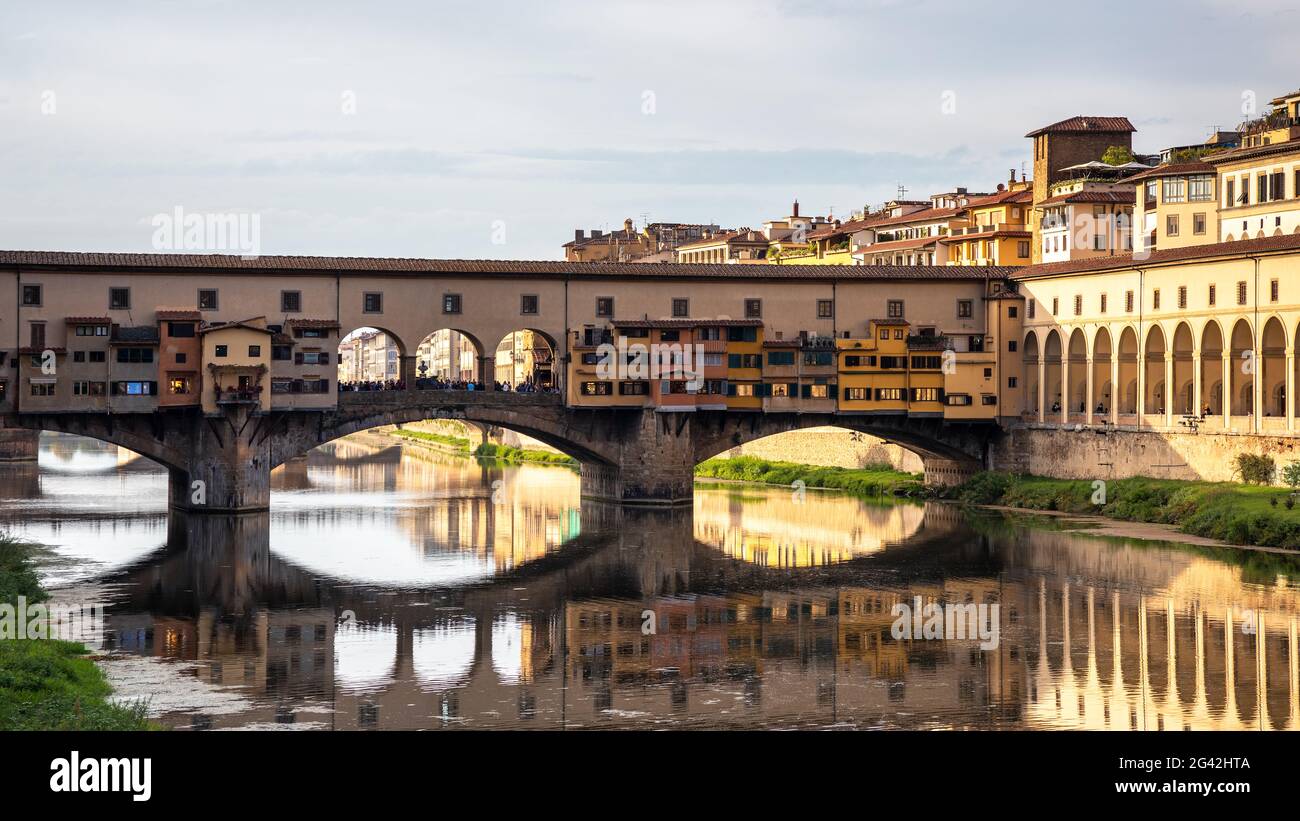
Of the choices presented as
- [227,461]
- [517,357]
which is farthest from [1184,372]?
[517,357]

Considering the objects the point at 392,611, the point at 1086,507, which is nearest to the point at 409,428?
the point at 1086,507

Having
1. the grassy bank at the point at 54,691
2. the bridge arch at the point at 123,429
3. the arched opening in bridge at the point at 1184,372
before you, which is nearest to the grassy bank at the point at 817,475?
the arched opening in bridge at the point at 1184,372

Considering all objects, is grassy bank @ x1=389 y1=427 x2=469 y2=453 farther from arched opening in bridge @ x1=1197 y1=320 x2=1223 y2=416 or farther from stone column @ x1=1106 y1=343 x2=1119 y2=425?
arched opening in bridge @ x1=1197 y1=320 x2=1223 y2=416

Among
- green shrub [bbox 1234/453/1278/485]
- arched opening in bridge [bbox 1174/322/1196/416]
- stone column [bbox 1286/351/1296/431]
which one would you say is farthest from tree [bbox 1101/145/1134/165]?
green shrub [bbox 1234/453/1278/485]

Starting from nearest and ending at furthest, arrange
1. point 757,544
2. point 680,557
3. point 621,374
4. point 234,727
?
1. point 234,727
2. point 680,557
3. point 757,544
4. point 621,374

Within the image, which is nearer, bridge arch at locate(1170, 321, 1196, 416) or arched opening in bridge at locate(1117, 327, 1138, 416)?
bridge arch at locate(1170, 321, 1196, 416)

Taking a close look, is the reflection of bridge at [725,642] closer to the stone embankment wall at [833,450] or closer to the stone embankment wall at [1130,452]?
the stone embankment wall at [1130,452]

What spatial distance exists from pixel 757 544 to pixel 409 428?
83913 millimetres

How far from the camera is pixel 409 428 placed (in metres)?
130

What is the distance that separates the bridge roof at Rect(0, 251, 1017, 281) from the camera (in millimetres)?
54219

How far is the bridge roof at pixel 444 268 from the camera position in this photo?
54.2 metres

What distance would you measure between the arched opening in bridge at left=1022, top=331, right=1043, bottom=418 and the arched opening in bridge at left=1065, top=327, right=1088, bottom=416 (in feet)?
4.41

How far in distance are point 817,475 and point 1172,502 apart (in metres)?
22.0
